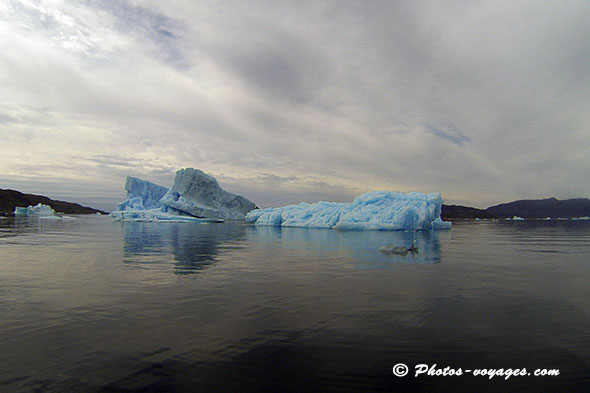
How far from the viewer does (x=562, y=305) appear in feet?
22.0

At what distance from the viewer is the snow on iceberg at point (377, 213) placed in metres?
31.8

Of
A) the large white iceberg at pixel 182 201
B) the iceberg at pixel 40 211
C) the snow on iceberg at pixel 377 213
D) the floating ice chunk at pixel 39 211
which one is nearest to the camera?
the snow on iceberg at pixel 377 213

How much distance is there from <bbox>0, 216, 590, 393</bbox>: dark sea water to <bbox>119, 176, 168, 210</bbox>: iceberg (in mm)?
53931

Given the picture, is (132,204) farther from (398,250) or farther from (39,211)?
(398,250)

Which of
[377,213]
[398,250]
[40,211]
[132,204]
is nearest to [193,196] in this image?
[132,204]

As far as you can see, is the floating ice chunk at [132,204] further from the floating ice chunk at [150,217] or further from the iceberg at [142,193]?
the floating ice chunk at [150,217]

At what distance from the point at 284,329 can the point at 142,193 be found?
65.3m

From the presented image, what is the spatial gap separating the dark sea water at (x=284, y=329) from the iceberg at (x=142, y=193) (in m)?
53.9

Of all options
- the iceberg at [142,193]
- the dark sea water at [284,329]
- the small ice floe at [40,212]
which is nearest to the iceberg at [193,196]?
the iceberg at [142,193]

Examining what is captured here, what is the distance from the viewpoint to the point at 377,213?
33.6m

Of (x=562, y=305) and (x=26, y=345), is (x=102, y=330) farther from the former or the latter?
(x=562, y=305)

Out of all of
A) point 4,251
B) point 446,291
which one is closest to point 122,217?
point 4,251

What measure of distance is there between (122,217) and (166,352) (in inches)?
A: 2103

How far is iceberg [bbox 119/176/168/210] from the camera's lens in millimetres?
59625
